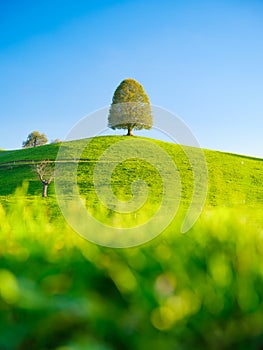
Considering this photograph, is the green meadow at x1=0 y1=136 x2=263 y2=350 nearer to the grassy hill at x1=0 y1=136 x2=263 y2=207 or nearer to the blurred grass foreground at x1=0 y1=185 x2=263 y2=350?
the blurred grass foreground at x1=0 y1=185 x2=263 y2=350

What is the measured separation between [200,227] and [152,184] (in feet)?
97.2

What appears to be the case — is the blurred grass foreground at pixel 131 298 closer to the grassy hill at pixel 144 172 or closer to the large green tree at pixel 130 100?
the grassy hill at pixel 144 172

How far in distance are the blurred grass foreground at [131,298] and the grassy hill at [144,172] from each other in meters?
24.0

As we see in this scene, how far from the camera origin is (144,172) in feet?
106

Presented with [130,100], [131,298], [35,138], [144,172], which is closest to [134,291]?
[131,298]

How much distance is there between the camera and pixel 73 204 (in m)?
1.32

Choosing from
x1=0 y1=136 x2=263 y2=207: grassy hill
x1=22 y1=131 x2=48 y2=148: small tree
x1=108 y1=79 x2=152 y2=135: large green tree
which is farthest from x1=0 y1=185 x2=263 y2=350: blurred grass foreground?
x1=22 y1=131 x2=48 y2=148: small tree

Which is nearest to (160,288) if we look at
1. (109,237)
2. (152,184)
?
(109,237)

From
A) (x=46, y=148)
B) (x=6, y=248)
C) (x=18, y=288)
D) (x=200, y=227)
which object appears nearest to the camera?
(x=18, y=288)

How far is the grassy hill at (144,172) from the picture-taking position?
29.4 m

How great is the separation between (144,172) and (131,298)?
31489mm

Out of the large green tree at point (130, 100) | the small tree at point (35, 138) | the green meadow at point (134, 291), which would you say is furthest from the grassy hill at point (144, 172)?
the small tree at point (35, 138)

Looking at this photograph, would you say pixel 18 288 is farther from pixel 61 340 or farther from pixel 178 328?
pixel 178 328

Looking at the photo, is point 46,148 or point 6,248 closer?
point 6,248
